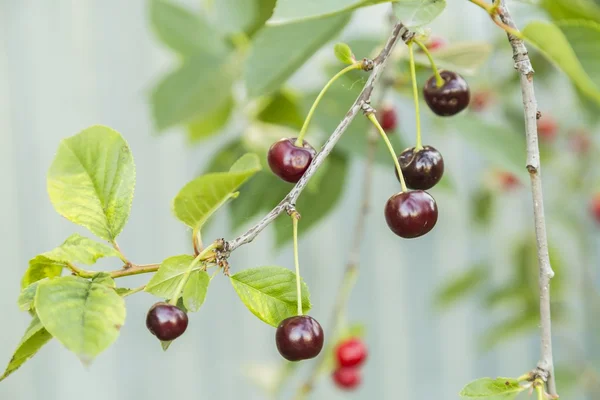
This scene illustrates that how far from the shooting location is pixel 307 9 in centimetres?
36

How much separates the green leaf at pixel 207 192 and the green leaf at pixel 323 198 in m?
0.44

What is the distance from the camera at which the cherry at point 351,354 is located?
1.04 metres

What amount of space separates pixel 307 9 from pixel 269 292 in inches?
6.6

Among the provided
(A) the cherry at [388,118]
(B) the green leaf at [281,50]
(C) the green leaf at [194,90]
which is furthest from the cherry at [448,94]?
(C) the green leaf at [194,90]

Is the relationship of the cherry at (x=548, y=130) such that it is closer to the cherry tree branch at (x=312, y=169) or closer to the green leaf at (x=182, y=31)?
the green leaf at (x=182, y=31)

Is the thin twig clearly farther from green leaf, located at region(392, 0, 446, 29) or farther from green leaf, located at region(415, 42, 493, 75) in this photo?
green leaf, located at region(415, 42, 493, 75)

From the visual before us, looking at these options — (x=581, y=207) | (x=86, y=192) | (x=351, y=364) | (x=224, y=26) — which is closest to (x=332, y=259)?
(x=581, y=207)

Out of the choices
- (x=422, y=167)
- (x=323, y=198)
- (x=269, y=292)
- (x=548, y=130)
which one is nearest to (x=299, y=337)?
(x=269, y=292)

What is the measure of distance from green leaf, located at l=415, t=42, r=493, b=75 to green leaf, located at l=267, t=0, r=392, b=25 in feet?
0.95

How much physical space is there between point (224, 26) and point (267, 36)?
179mm

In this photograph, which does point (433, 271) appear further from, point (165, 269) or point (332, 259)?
point (165, 269)

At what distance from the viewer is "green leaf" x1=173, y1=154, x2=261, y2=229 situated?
366 mm

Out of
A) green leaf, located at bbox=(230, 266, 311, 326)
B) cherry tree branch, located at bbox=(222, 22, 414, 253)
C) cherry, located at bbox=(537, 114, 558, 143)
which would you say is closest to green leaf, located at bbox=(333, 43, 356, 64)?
cherry tree branch, located at bbox=(222, 22, 414, 253)

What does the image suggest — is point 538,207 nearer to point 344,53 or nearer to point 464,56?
point 344,53
